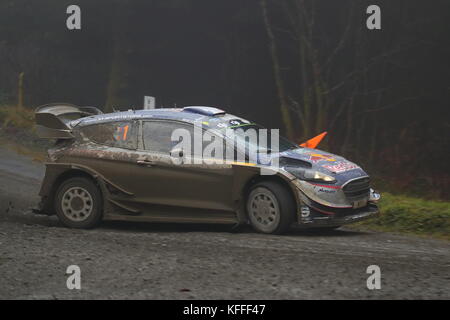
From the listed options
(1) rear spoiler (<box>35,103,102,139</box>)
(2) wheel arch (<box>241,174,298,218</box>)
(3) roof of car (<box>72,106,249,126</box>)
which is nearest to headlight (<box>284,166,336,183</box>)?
(2) wheel arch (<box>241,174,298,218</box>)

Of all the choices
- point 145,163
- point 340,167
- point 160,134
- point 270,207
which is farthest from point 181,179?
point 340,167

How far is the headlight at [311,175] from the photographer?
9422 millimetres

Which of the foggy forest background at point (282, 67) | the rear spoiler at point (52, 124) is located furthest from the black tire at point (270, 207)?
the foggy forest background at point (282, 67)

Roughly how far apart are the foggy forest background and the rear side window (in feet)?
29.6

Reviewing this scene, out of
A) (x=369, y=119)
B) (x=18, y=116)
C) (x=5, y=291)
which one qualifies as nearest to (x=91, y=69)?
(x=18, y=116)

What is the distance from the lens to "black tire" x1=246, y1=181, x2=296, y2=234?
9383 mm

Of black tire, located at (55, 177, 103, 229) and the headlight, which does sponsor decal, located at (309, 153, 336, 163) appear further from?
black tire, located at (55, 177, 103, 229)

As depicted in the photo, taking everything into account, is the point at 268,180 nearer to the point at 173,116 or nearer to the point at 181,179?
the point at 181,179

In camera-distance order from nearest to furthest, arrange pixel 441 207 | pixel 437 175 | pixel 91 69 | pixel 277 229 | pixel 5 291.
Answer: pixel 5 291 < pixel 277 229 < pixel 441 207 < pixel 437 175 < pixel 91 69

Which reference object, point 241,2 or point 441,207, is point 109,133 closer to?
point 441,207

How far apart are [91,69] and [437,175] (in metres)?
11.5

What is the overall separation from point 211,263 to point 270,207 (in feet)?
6.27
